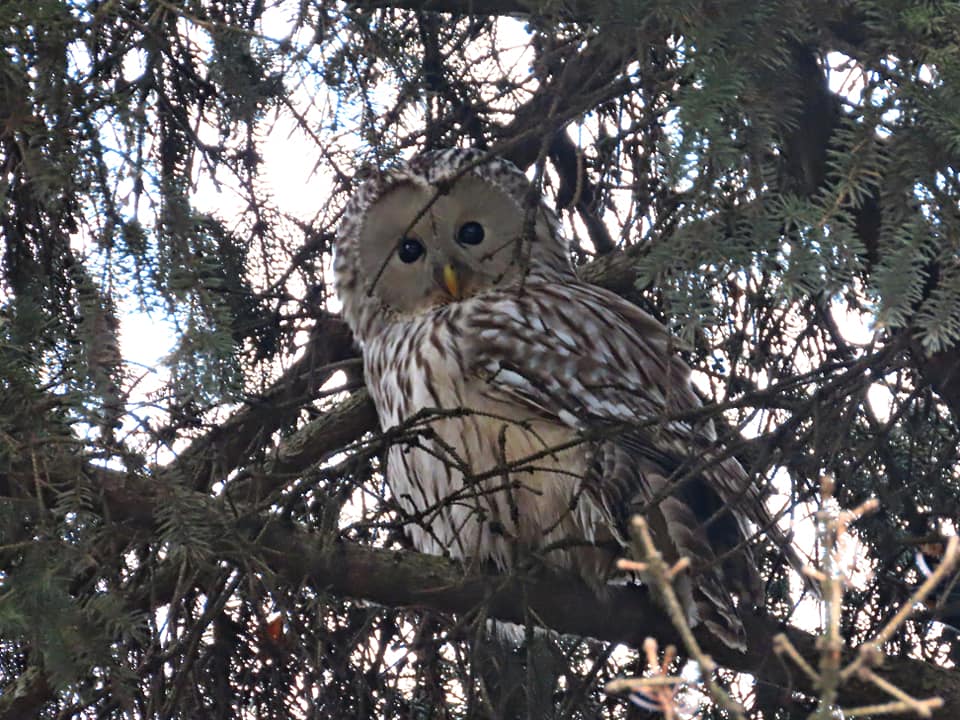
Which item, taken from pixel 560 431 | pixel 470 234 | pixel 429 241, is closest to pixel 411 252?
pixel 429 241

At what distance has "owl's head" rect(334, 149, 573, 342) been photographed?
14.4ft

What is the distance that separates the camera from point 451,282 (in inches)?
171

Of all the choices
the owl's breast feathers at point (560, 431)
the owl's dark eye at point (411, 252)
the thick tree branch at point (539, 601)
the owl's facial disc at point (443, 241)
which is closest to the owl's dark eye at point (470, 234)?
the owl's facial disc at point (443, 241)

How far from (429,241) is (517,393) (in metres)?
0.96

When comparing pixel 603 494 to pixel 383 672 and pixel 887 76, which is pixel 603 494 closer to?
pixel 383 672

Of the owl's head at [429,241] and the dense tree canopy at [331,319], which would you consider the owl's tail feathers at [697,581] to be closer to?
the dense tree canopy at [331,319]

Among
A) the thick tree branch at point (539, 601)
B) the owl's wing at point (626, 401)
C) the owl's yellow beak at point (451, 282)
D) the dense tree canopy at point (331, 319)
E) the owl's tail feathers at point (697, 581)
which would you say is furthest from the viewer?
the owl's yellow beak at point (451, 282)

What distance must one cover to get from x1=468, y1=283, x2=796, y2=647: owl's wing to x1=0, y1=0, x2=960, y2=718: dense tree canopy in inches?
7.2

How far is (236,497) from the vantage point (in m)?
3.44

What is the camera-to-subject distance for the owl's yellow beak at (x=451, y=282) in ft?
14.2

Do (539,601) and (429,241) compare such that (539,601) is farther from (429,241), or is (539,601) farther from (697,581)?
(429,241)

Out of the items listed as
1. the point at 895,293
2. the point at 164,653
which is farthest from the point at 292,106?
the point at 895,293

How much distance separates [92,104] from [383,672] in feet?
4.99

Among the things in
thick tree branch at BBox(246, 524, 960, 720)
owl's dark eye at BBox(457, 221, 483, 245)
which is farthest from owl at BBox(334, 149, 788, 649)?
thick tree branch at BBox(246, 524, 960, 720)
